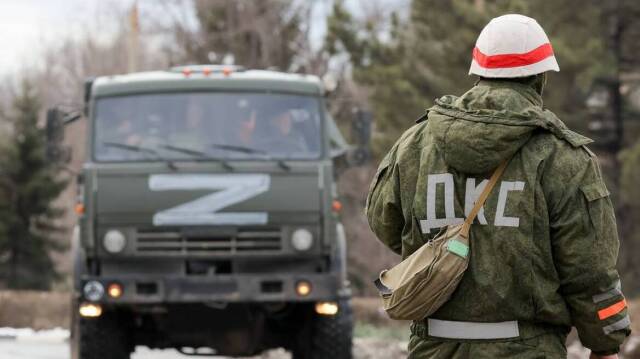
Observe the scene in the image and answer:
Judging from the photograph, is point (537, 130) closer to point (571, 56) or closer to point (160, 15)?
point (571, 56)

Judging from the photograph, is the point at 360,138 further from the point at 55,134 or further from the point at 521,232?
the point at 521,232

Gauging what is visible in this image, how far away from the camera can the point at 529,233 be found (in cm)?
390

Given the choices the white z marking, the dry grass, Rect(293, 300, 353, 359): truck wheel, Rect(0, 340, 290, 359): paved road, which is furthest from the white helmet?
the dry grass

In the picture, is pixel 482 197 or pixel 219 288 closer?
pixel 482 197

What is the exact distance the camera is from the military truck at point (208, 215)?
9.95m

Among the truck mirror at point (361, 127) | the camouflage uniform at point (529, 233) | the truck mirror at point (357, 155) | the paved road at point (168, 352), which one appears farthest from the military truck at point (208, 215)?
the camouflage uniform at point (529, 233)

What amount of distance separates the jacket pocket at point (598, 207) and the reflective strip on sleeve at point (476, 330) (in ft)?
1.23

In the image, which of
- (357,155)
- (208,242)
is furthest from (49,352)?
(357,155)

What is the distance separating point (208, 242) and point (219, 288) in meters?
0.40

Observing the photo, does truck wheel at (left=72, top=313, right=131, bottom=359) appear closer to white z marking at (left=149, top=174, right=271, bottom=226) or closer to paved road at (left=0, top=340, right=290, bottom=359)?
white z marking at (left=149, top=174, right=271, bottom=226)

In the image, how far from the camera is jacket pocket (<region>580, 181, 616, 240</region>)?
3.86m

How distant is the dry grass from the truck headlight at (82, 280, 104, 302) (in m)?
10.9

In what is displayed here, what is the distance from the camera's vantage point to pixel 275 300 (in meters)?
9.88

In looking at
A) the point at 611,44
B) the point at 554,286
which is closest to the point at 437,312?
the point at 554,286
